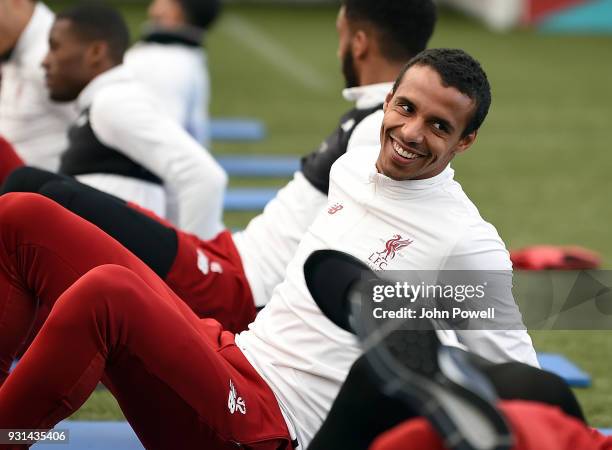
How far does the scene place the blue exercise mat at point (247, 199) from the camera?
5770mm

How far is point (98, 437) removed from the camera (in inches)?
111

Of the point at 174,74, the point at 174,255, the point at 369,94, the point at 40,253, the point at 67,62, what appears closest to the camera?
the point at 40,253

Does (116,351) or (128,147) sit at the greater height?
(116,351)

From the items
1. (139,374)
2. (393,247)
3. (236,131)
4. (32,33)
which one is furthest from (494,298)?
(236,131)

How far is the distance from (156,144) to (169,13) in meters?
2.52

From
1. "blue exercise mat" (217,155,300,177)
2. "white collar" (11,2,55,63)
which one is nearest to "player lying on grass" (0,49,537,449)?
"white collar" (11,2,55,63)

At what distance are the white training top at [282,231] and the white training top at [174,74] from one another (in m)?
2.36

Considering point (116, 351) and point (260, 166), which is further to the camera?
point (260, 166)

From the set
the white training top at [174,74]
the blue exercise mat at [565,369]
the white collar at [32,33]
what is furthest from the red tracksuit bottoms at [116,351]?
the white training top at [174,74]

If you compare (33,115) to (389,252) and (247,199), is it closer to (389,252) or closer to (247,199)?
(247,199)

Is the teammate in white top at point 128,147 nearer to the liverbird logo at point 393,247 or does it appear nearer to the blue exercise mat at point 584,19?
the liverbird logo at point 393,247

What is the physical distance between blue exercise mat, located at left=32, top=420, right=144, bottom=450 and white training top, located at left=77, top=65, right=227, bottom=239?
908mm

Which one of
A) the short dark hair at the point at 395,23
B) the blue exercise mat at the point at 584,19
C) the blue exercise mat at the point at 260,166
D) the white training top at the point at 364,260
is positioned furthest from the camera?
the blue exercise mat at the point at 584,19

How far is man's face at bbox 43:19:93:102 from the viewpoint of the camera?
12.7ft
